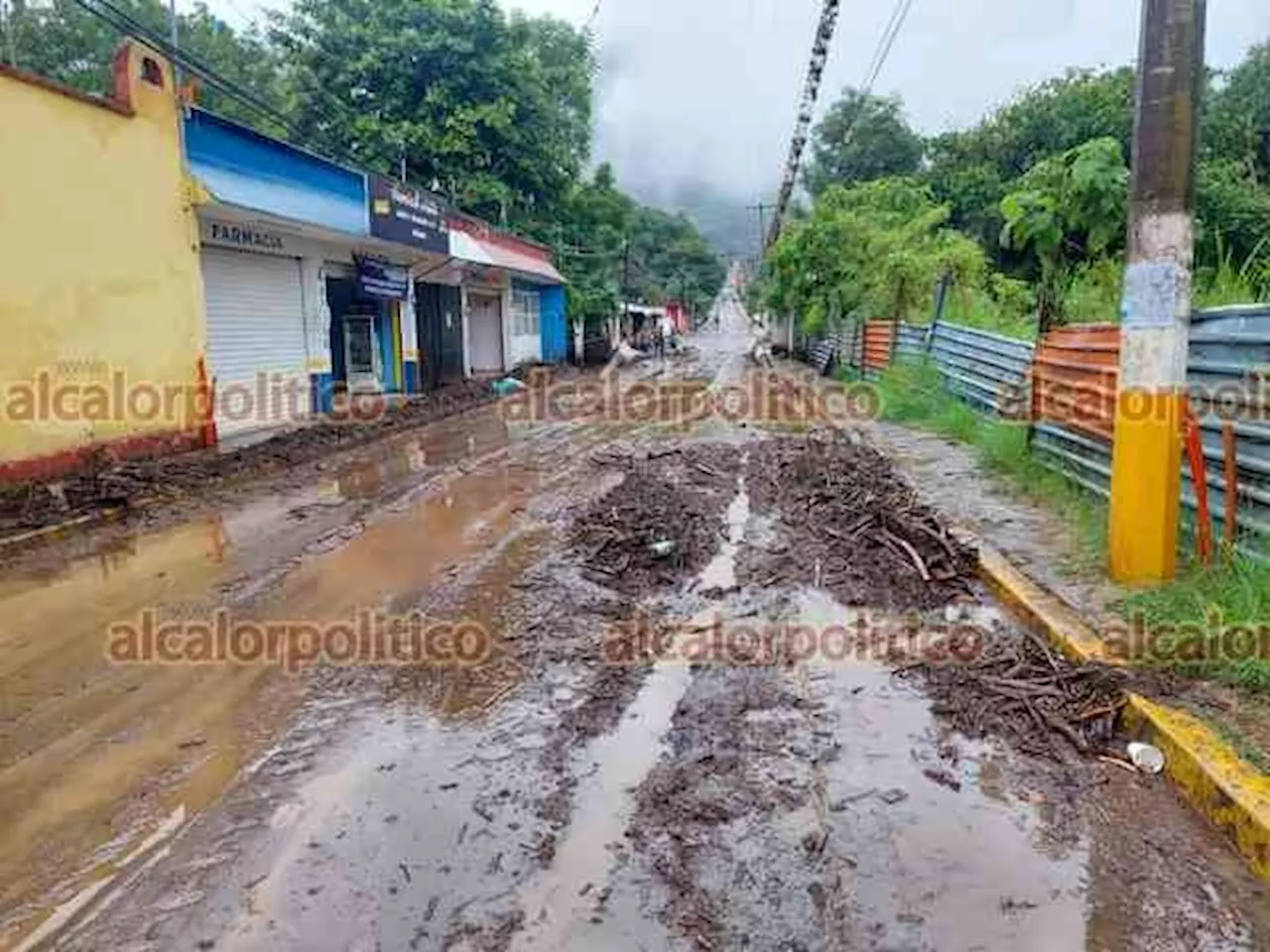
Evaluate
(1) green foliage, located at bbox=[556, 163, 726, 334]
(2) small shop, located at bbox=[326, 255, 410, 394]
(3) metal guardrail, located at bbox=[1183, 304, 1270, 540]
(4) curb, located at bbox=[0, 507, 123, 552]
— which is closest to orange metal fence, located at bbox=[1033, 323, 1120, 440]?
(3) metal guardrail, located at bbox=[1183, 304, 1270, 540]

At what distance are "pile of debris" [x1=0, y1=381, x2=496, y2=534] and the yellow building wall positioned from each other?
39 cm

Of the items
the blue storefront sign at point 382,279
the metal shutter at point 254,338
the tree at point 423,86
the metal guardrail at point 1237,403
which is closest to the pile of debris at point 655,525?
the metal guardrail at point 1237,403

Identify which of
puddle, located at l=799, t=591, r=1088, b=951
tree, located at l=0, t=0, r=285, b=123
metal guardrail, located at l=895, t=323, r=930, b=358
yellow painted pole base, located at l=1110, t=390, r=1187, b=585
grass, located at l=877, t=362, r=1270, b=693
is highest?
tree, located at l=0, t=0, r=285, b=123

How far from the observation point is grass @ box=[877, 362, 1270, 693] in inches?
181

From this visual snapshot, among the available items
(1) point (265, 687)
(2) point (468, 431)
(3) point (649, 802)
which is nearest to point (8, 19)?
(2) point (468, 431)

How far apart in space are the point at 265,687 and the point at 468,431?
39.9 feet

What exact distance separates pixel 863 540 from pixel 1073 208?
159 inches

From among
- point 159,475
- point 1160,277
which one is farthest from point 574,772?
point 159,475

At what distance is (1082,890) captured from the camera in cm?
320

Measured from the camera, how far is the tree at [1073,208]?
8.75 m

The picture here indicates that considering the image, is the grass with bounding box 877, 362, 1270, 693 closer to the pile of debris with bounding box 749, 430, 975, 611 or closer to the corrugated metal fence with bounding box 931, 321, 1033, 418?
the corrugated metal fence with bounding box 931, 321, 1033, 418

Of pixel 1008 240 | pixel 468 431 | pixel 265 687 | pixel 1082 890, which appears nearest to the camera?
pixel 1082 890

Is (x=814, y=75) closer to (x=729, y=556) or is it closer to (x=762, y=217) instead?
(x=729, y=556)

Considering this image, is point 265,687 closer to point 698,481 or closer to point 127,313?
point 698,481
